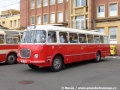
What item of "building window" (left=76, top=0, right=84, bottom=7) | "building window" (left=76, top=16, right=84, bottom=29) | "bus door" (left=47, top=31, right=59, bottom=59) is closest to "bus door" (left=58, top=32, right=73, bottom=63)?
"bus door" (left=47, top=31, right=59, bottom=59)

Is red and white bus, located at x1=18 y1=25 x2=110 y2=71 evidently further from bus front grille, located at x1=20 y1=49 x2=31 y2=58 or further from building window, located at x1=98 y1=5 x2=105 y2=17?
building window, located at x1=98 y1=5 x2=105 y2=17

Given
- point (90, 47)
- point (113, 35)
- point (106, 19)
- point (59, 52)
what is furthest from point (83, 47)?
point (106, 19)

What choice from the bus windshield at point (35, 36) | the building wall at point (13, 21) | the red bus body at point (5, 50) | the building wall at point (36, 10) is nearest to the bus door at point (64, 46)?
the bus windshield at point (35, 36)

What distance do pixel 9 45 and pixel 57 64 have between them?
18.2 ft

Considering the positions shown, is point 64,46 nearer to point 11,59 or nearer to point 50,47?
point 50,47

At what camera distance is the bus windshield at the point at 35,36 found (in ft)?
39.1

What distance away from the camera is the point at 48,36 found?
12.0 m

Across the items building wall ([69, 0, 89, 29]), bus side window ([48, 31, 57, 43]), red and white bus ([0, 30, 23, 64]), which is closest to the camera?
bus side window ([48, 31, 57, 43])

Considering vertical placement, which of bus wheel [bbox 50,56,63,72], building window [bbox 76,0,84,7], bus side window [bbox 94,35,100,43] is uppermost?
building window [bbox 76,0,84,7]

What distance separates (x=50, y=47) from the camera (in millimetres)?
12047

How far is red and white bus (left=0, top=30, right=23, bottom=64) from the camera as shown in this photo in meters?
15.9

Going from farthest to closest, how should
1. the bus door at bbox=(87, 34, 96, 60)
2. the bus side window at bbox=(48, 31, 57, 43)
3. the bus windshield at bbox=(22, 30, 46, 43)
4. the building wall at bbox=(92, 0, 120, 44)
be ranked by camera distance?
1. the building wall at bbox=(92, 0, 120, 44)
2. the bus door at bbox=(87, 34, 96, 60)
3. the bus side window at bbox=(48, 31, 57, 43)
4. the bus windshield at bbox=(22, 30, 46, 43)

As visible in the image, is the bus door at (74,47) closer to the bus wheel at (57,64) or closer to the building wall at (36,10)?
the bus wheel at (57,64)

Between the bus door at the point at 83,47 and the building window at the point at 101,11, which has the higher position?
the building window at the point at 101,11
